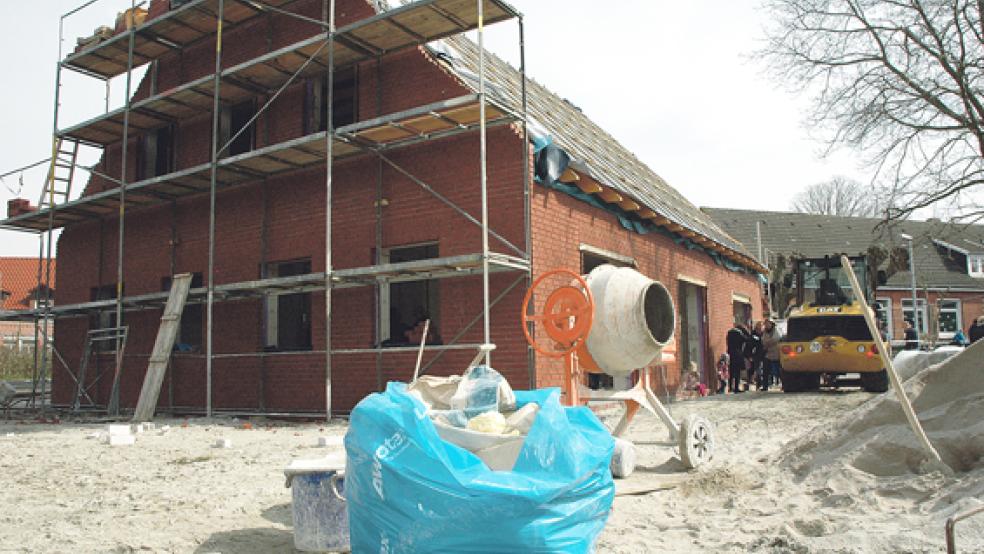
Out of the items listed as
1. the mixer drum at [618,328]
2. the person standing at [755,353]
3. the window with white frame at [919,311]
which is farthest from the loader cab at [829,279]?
the window with white frame at [919,311]

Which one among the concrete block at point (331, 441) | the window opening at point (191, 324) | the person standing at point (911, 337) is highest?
the window opening at point (191, 324)

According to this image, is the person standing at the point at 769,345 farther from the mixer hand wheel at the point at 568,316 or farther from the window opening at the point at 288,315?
the mixer hand wheel at the point at 568,316

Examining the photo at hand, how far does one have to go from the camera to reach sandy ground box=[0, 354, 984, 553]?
14.9 feet

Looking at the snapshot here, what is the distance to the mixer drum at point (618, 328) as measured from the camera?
7.11 meters

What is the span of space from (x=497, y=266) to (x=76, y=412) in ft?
33.0

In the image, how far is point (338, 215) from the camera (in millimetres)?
12422

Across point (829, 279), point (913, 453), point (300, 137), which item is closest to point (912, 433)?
point (913, 453)

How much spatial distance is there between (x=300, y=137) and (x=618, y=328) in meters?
A: 8.15

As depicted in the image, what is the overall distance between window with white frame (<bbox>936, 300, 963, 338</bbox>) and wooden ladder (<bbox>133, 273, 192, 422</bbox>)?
38.6m

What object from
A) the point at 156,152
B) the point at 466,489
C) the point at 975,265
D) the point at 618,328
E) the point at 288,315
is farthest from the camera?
the point at 975,265

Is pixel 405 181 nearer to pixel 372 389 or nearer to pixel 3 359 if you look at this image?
pixel 372 389

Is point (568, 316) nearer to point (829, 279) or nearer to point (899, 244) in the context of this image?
point (829, 279)

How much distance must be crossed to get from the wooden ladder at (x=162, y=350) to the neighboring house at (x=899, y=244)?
30.9 meters

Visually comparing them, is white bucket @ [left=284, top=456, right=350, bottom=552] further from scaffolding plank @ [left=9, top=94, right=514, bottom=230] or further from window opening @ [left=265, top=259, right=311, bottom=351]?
window opening @ [left=265, top=259, right=311, bottom=351]
